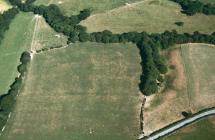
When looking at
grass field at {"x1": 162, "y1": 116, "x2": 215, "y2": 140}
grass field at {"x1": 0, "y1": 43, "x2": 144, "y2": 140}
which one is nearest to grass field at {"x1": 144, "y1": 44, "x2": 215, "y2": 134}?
grass field at {"x1": 0, "y1": 43, "x2": 144, "y2": 140}

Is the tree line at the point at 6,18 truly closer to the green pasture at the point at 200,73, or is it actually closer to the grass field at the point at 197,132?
the green pasture at the point at 200,73

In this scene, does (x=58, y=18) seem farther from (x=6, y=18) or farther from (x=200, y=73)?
(x=200, y=73)

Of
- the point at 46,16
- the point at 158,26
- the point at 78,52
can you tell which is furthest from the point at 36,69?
the point at 158,26

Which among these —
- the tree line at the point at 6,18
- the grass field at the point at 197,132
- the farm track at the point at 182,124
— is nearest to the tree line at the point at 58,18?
the tree line at the point at 6,18

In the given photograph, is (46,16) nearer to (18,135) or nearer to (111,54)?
(111,54)

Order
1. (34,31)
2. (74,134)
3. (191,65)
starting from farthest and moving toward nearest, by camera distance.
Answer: (34,31) → (191,65) → (74,134)
